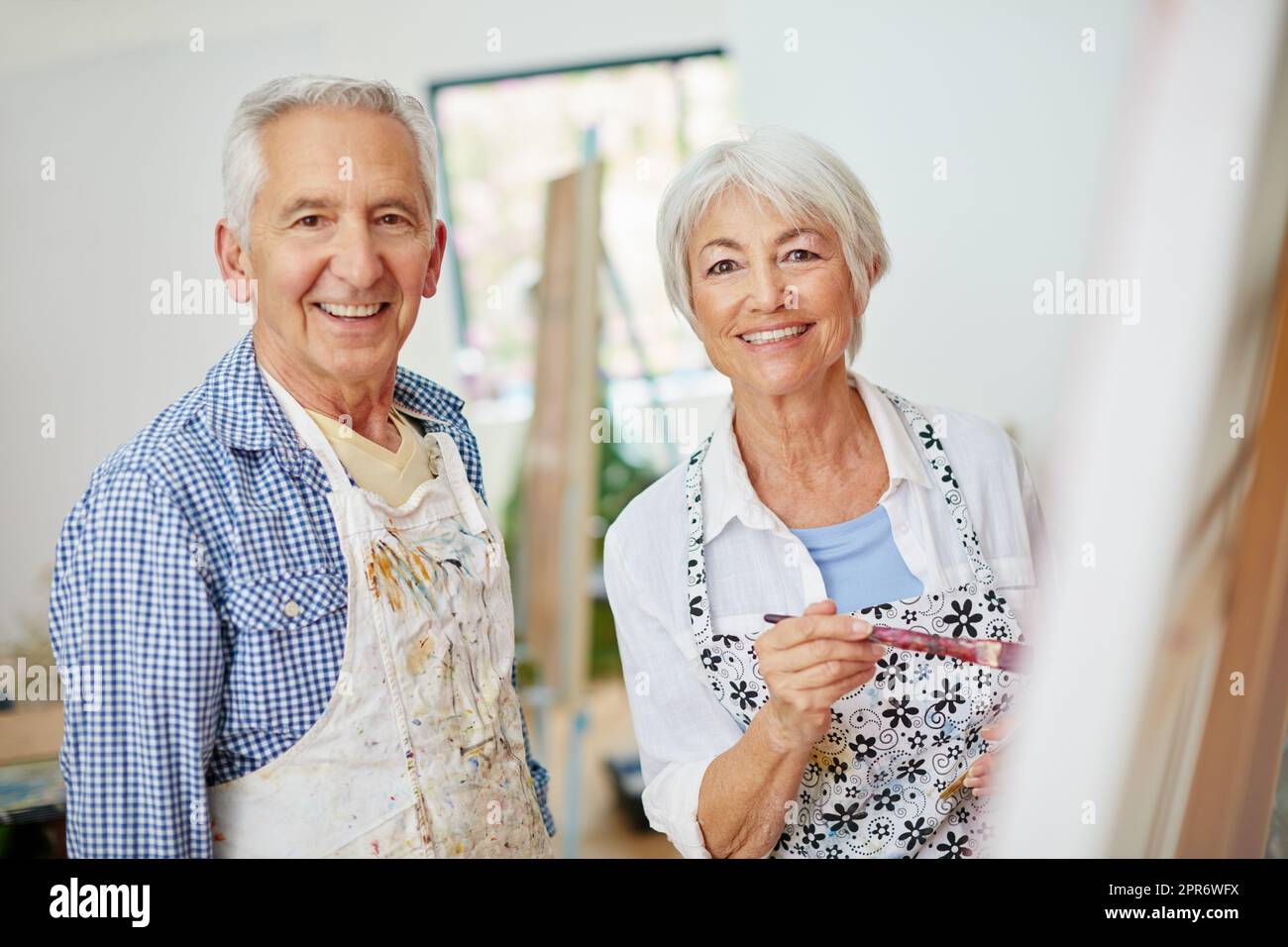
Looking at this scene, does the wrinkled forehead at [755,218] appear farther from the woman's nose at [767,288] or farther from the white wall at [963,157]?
the white wall at [963,157]

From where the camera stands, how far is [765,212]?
1.50m

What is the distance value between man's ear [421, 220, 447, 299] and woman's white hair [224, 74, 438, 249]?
0.14 m

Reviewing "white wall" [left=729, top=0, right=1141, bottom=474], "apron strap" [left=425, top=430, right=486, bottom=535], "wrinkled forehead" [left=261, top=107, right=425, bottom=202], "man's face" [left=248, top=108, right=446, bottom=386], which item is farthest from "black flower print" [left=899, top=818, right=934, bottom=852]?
"wrinkled forehead" [left=261, top=107, right=425, bottom=202]

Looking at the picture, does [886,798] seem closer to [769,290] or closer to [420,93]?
[769,290]

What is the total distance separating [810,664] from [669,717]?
0.82ft

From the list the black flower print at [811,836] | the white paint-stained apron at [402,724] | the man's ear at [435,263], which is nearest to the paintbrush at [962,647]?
the black flower print at [811,836]

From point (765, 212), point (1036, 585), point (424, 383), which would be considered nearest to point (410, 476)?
point (424, 383)

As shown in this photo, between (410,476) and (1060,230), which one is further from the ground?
(1060,230)

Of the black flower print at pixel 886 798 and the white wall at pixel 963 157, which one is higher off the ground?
the white wall at pixel 963 157

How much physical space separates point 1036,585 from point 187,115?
1440 millimetres

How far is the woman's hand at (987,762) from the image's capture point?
4.93ft

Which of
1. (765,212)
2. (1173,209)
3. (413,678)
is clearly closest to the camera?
(1173,209)

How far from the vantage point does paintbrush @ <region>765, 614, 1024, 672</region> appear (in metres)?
1.46

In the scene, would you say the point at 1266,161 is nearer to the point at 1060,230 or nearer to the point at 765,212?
the point at 765,212
